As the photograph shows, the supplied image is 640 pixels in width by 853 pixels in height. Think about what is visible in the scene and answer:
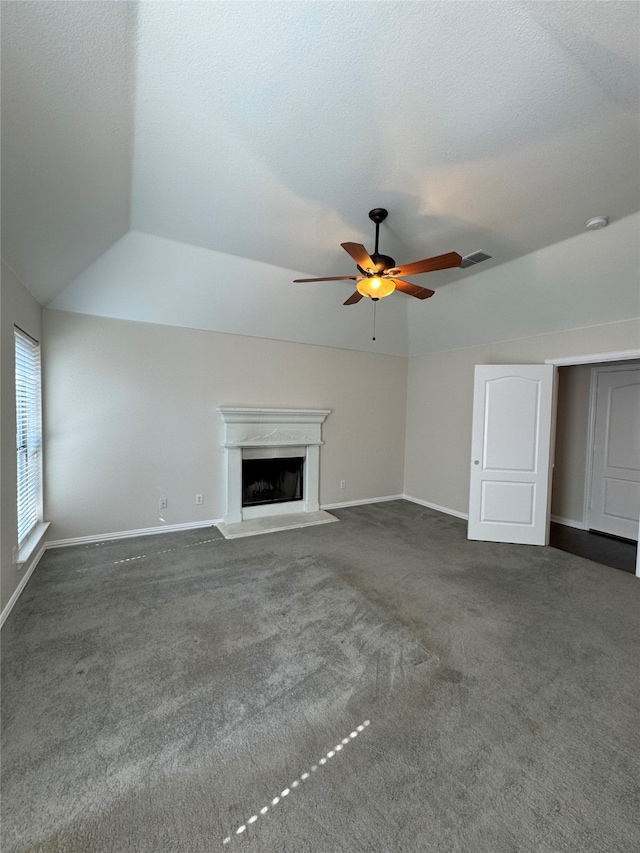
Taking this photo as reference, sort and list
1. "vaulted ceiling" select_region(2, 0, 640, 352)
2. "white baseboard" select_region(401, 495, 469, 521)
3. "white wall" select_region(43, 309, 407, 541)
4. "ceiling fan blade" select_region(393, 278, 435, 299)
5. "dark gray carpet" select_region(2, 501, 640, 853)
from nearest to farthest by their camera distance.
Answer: "dark gray carpet" select_region(2, 501, 640, 853) → "vaulted ceiling" select_region(2, 0, 640, 352) → "ceiling fan blade" select_region(393, 278, 435, 299) → "white wall" select_region(43, 309, 407, 541) → "white baseboard" select_region(401, 495, 469, 521)

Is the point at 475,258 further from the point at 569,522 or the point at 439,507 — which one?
the point at 569,522

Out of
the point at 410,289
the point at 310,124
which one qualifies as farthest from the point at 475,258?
the point at 310,124

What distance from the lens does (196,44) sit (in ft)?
4.79

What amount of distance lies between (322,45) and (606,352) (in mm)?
3867

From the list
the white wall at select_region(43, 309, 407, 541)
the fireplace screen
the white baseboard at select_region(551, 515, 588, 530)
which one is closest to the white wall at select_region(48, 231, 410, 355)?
the white wall at select_region(43, 309, 407, 541)

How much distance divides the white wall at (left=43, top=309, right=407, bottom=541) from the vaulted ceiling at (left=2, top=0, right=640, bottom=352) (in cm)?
89

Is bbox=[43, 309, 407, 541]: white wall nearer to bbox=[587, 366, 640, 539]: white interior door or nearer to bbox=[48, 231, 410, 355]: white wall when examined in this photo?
bbox=[48, 231, 410, 355]: white wall

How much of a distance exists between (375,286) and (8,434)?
9.44ft

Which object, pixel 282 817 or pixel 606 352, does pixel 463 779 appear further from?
pixel 606 352

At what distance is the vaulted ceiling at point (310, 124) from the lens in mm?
1374

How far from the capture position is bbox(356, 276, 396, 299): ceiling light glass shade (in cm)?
246

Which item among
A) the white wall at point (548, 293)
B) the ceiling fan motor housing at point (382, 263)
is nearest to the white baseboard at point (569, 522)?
the white wall at point (548, 293)

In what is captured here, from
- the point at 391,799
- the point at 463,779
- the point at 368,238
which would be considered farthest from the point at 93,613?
the point at 368,238

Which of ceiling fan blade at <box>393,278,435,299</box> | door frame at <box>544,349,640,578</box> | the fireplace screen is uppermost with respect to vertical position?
Answer: ceiling fan blade at <box>393,278,435,299</box>
